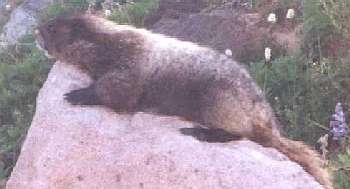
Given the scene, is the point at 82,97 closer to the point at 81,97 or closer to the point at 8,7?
the point at 81,97

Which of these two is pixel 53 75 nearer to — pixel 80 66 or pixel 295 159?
pixel 80 66

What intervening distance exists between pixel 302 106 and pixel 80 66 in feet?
5.83

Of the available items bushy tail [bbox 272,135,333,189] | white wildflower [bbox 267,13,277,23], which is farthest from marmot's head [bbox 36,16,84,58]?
white wildflower [bbox 267,13,277,23]

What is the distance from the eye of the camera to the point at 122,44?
18.2 feet

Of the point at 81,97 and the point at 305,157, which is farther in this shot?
the point at 81,97

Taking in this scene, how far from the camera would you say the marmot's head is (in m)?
5.74

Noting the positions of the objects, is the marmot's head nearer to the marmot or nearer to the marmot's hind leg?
the marmot

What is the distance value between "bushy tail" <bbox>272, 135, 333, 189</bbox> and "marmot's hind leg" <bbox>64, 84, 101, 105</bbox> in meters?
1.19

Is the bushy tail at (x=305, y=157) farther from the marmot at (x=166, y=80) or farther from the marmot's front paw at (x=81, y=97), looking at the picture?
the marmot's front paw at (x=81, y=97)

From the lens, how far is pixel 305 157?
4.51 meters

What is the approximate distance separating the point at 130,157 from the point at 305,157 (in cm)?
99

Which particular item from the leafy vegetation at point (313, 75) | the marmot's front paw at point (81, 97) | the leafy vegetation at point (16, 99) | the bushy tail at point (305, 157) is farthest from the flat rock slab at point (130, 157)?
the leafy vegetation at point (16, 99)

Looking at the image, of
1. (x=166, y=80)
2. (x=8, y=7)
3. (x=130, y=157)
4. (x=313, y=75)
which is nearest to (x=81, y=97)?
(x=166, y=80)

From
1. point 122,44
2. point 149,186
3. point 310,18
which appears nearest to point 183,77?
point 122,44
